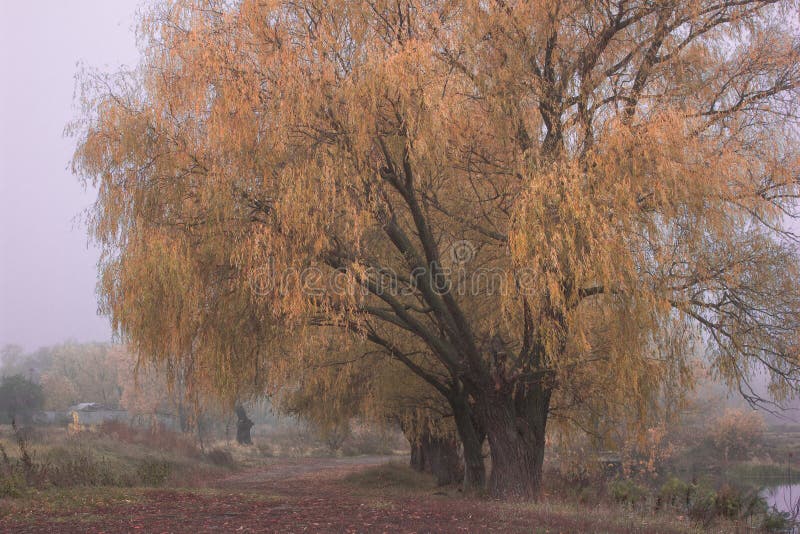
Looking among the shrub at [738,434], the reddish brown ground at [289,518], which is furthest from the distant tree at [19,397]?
the shrub at [738,434]

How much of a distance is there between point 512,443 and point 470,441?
2.82 meters

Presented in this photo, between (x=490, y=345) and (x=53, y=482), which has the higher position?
(x=490, y=345)

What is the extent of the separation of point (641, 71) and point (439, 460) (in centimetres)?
1249

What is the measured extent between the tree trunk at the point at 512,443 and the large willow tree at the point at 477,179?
0.05 metres

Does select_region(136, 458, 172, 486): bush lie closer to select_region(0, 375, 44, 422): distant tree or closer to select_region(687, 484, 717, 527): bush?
select_region(687, 484, 717, 527): bush

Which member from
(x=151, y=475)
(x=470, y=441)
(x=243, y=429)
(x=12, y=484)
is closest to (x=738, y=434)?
(x=470, y=441)

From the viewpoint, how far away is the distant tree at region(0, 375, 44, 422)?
111 ft

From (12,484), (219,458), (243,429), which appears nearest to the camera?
(12,484)

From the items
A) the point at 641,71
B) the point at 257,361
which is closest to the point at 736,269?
the point at 641,71

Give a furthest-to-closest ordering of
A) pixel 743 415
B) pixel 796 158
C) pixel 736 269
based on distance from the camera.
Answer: pixel 743 415 → pixel 796 158 → pixel 736 269

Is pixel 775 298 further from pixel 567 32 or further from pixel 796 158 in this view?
pixel 567 32

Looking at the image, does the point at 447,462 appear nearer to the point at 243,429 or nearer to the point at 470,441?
the point at 470,441

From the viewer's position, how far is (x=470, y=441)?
41.9ft

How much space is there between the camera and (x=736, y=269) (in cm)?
821
